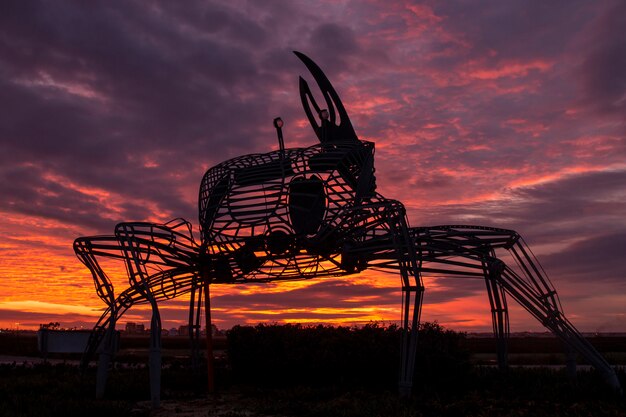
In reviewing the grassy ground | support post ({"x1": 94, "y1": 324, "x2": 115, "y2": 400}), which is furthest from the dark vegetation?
support post ({"x1": 94, "y1": 324, "x2": 115, "y2": 400})

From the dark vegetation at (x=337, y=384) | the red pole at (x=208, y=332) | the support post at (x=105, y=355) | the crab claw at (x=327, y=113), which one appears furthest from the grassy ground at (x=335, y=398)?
the crab claw at (x=327, y=113)

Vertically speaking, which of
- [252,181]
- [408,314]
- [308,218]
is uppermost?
[252,181]

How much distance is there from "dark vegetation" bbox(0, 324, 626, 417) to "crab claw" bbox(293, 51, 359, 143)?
4985 millimetres

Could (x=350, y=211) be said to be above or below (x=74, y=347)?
above

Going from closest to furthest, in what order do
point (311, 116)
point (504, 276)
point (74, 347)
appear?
point (504, 276) → point (311, 116) → point (74, 347)

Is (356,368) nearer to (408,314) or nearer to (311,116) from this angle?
(408,314)

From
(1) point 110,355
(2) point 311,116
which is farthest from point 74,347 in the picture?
(2) point 311,116

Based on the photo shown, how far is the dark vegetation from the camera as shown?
34.8ft

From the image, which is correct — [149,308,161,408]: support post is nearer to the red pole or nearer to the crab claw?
the red pole

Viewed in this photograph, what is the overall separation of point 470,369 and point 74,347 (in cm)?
1004

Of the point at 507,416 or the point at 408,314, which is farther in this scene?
the point at 408,314

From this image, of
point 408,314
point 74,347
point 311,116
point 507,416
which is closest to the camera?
point 507,416

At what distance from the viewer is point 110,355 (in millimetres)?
12242

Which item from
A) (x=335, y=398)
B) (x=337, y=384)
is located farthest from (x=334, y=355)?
(x=335, y=398)
